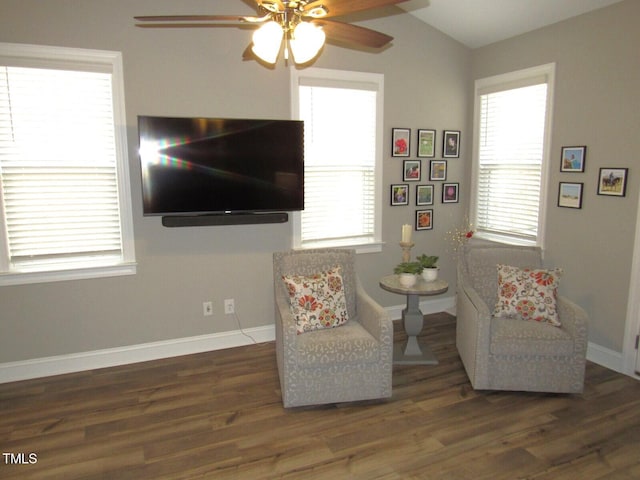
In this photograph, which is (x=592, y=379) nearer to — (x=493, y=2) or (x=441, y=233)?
(x=441, y=233)

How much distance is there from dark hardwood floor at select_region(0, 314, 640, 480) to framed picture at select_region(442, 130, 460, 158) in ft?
7.25

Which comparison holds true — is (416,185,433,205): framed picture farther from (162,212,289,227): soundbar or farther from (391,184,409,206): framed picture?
(162,212,289,227): soundbar

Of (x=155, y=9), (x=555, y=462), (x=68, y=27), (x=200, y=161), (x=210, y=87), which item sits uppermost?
(x=155, y=9)

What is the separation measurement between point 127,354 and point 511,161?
148 inches

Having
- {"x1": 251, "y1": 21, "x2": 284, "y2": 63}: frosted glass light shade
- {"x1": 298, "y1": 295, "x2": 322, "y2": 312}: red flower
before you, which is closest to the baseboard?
{"x1": 298, "y1": 295, "x2": 322, "y2": 312}: red flower

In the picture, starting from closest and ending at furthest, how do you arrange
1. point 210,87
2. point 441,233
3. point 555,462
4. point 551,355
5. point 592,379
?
point 555,462 → point 551,355 → point 592,379 → point 210,87 → point 441,233

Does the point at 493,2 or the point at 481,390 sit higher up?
the point at 493,2

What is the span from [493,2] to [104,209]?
11.4 feet

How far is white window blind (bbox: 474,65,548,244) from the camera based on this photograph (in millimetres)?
4051

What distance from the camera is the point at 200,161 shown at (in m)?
3.49

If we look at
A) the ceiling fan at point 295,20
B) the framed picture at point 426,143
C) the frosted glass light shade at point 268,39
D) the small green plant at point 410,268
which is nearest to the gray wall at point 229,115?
the framed picture at point 426,143

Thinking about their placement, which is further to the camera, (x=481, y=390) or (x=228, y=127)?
(x=228, y=127)

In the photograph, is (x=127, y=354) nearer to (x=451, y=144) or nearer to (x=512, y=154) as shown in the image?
(x=451, y=144)

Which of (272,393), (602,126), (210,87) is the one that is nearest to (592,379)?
(602,126)
